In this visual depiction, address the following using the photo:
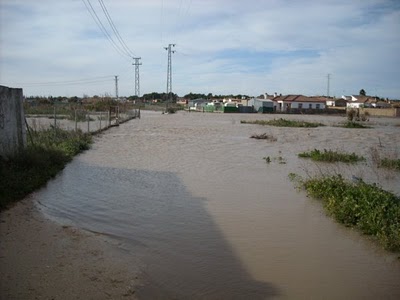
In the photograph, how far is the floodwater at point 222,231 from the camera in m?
5.43

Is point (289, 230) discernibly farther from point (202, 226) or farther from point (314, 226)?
point (202, 226)

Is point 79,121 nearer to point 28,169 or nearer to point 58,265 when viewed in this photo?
point 28,169

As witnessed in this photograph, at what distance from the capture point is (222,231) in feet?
24.8

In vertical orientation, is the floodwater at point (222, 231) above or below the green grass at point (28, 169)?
below

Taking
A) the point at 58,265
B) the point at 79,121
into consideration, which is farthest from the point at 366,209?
the point at 79,121

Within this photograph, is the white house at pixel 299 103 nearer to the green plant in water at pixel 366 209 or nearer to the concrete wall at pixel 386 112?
the concrete wall at pixel 386 112

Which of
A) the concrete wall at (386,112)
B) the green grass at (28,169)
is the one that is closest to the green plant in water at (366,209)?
the green grass at (28,169)

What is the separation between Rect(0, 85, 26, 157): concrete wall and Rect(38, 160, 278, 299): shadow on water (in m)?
1.52

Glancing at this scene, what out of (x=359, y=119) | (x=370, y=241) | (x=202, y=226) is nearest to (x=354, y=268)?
(x=370, y=241)

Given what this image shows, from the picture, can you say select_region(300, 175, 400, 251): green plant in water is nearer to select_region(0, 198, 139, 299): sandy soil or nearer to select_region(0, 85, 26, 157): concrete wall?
select_region(0, 198, 139, 299): sandy soil

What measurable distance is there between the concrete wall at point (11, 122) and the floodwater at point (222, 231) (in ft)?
5.00

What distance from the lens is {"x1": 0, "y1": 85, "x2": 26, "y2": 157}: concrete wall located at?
34.9 ft

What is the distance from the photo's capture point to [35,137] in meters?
15.7

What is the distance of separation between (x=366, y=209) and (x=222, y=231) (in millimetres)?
2942
